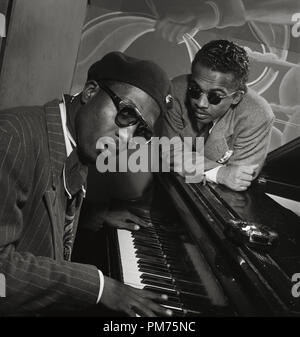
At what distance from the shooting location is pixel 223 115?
3088 mm

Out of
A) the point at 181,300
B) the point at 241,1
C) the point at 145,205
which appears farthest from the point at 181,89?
the point at 241,1

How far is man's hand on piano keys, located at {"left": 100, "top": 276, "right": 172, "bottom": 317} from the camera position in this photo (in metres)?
1.22

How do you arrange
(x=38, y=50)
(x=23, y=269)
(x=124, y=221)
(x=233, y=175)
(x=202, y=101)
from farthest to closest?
(x=233, y=175) → (x=202, y=101) → (x=38, y=50) → (x=124, y=221) → (x=23, y=269)

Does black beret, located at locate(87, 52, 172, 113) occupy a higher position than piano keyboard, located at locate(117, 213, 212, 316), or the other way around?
black beret, located at locate(87, 52, 172, 113)

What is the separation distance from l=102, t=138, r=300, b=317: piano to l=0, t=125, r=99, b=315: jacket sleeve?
0.29 m

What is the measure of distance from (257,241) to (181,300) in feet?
1.19

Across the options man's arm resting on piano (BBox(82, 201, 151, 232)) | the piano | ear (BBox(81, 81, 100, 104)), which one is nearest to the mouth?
the piano

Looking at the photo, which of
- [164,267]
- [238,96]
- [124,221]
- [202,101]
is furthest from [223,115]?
[164,267]

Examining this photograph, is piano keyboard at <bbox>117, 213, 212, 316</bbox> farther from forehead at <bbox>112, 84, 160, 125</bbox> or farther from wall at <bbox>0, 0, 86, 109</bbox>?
wall at <bbox>0, 0, 86, 109</bbox>

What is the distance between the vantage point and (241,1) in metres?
5.11

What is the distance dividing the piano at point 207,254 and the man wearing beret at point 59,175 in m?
0.20

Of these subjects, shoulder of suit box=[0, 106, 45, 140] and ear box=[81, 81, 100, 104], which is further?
ear box=[81, 81, 100, 104]

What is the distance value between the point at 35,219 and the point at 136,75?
622mm

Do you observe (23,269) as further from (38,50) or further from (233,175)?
(233,175)
